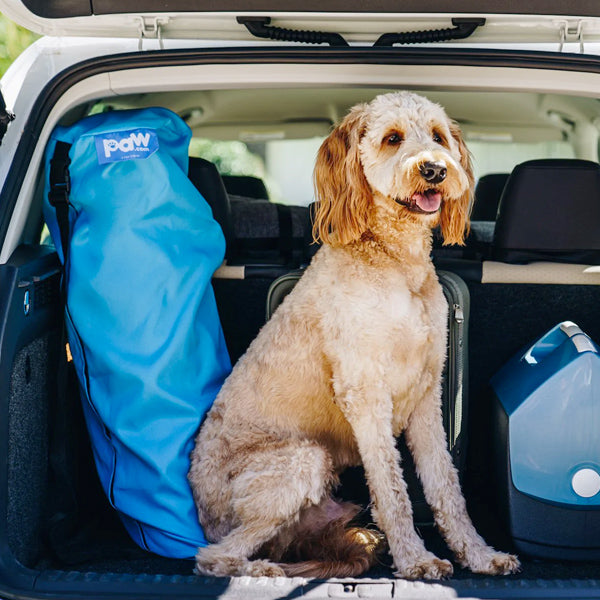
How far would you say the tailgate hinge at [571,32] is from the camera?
222cm

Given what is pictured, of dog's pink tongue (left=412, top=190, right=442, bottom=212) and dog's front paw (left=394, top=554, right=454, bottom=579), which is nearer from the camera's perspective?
dog's front paw (left=394, top=554, right=454, bottom=579)

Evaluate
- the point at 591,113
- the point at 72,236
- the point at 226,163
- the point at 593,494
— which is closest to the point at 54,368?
the point at 72,236

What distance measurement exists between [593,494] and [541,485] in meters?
0.14

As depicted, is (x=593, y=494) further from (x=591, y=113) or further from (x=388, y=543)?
(x=591, y=113)

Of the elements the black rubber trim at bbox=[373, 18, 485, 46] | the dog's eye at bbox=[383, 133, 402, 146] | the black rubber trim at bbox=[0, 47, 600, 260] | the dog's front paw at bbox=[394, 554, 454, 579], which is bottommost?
the dog's front paw at bbox=[394, 554, 454, 579]

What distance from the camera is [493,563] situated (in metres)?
2.13

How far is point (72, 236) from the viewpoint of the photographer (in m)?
2.30

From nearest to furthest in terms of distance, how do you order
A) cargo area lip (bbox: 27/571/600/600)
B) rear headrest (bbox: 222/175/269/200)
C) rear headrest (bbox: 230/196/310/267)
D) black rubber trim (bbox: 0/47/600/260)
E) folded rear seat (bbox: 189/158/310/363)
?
1. cargo area lip (bbox: 27/571/600/600)
2. black rubber trim (bbox: 0/47/600/260)
3. folded rear seat (bbox: 189/158/310/363)
4. rear headrest (bbox: 230/196/310/267)
5. rear headrest (bbox: 222/175/269/200)

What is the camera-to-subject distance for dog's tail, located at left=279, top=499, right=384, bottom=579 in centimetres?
204

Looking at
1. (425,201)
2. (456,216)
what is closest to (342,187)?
(425,201)

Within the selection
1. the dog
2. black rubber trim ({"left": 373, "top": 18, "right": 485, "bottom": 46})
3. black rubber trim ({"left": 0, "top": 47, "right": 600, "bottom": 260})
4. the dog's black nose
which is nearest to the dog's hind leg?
the dog

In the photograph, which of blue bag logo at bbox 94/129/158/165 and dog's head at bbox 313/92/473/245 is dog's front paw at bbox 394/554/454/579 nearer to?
dog's head at bbox 313/92/473/245

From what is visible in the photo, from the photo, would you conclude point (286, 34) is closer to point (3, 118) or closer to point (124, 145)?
point (124, 145)

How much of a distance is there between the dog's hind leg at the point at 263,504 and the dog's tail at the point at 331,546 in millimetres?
79
